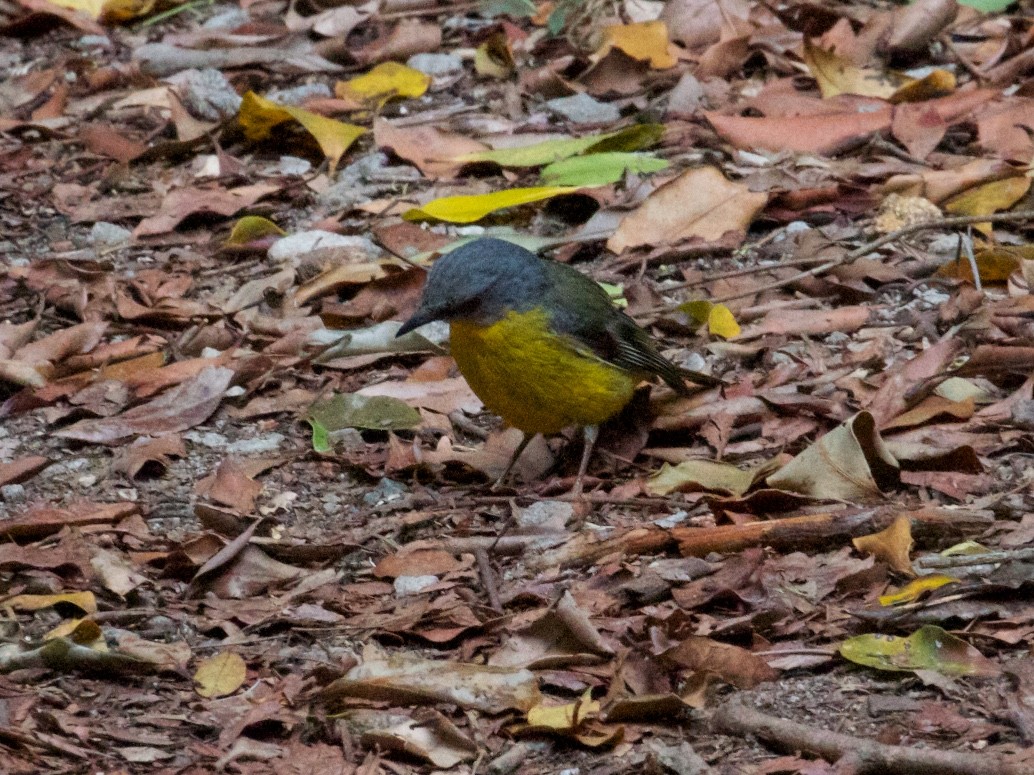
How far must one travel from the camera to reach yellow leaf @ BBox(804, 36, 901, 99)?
872cm

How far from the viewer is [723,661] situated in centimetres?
445

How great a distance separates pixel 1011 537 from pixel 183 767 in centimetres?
276

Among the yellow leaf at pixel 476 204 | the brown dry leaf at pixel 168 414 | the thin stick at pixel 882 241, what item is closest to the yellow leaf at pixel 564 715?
the brown dry leaf at pixel 168 414

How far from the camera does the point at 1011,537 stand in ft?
16.6

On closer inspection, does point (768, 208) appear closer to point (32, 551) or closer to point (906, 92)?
point (906, 92)

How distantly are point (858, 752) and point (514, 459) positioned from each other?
2.80 m

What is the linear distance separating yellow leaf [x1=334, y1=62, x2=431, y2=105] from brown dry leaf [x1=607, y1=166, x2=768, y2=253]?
2.29m

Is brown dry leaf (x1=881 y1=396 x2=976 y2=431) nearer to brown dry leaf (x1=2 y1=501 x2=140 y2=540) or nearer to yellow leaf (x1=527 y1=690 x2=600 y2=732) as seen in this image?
yellow leaf (x1=527 y1=690 x2=600 y2=732)

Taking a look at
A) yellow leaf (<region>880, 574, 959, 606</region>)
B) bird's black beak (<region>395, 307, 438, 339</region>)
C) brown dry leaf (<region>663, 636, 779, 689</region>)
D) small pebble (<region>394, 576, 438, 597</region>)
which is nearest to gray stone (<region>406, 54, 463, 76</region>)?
bird's black beak (<region>395, 307, 438, 339</region>)

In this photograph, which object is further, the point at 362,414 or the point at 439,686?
the point at 362,414

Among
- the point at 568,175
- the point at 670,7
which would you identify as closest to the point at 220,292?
the point at 568,175

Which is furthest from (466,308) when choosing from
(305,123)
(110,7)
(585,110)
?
(110,7)

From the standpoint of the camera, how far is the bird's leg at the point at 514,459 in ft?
20.6

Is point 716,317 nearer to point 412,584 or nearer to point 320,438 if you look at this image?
point 320,438
